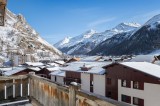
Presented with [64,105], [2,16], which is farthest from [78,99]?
[2,16]

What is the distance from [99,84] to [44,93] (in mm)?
36621

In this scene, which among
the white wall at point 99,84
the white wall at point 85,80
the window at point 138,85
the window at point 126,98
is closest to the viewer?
the window at point 138,85

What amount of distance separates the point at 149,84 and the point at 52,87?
28.8m

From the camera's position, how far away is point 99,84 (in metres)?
42.7

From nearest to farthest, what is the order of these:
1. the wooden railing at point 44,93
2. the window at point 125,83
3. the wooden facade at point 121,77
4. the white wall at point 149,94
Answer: the wooden railing at point 44,93 → the white wall at point 149,94 → the wooden facade at point 121,77 → the window at point 125,83

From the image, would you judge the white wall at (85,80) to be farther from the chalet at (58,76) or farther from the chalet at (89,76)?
the chalet at (58,76)

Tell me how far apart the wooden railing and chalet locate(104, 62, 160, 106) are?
26427 mm

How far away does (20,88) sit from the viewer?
25.7ft

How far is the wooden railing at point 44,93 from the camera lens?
4.11 m

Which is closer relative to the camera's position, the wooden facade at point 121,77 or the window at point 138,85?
the wooden facade at point 121,77

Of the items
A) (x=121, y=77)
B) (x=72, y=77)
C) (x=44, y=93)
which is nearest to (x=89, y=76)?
(x=72, y=77)

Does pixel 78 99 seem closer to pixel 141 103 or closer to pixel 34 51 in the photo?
pixel 141 103

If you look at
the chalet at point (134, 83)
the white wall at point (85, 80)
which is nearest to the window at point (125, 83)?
the chalet at point (134, 83)

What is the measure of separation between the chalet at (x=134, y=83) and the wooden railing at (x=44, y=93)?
26427 millimetres
